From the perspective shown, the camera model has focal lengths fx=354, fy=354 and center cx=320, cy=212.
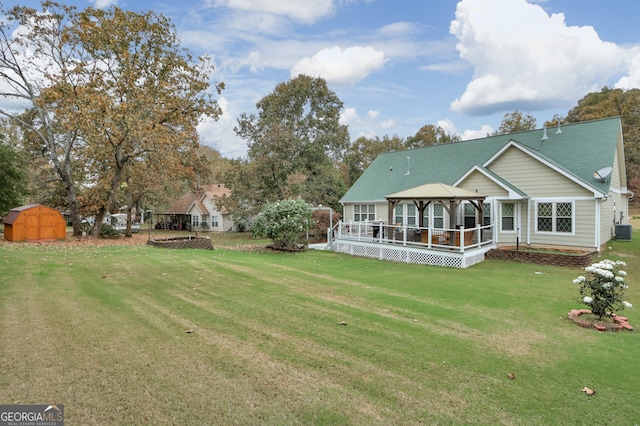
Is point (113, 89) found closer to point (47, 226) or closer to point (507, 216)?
point (47, 226)

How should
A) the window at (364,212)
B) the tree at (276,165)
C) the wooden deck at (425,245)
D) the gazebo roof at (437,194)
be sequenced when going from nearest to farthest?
1. the wooden deck at (425,245)
2. the gazebo roof at (437,194)
3. the window at (364,212)
4. the tree at (276,165)

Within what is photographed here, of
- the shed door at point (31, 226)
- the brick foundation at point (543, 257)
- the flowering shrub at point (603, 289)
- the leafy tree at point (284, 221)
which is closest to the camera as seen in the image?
the flowering shrub at point (603, 289)

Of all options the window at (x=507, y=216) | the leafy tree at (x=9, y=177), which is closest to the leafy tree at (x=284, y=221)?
the window at (x=507, y=216)

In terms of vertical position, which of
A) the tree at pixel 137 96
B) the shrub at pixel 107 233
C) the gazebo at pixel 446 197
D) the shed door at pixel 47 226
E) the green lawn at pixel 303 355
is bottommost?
the green lawn at pixel 303 355

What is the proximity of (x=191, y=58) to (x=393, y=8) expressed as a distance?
1482 cm

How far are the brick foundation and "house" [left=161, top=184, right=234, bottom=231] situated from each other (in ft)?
96.3

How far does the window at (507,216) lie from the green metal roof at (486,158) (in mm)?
2220

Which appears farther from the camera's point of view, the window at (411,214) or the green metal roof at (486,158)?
the window at (411,214)

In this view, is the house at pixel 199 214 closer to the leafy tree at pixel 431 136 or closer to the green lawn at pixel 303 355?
the leafy tree at pixel 431 136

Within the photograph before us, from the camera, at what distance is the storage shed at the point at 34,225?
66.7 feet

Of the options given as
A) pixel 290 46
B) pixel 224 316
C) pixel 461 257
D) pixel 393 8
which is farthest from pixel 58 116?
pixel 461 257

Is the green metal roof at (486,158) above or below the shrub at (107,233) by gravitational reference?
above

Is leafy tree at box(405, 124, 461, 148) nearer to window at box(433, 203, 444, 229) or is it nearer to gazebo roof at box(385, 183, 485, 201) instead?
window at box(433, 203, 444, 229)

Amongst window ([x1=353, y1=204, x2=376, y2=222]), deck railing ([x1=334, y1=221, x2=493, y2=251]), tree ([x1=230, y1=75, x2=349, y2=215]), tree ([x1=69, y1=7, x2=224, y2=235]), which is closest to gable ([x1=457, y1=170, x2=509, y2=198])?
deck railing ([x1=334, y1=221, x2=493, y2=251])
